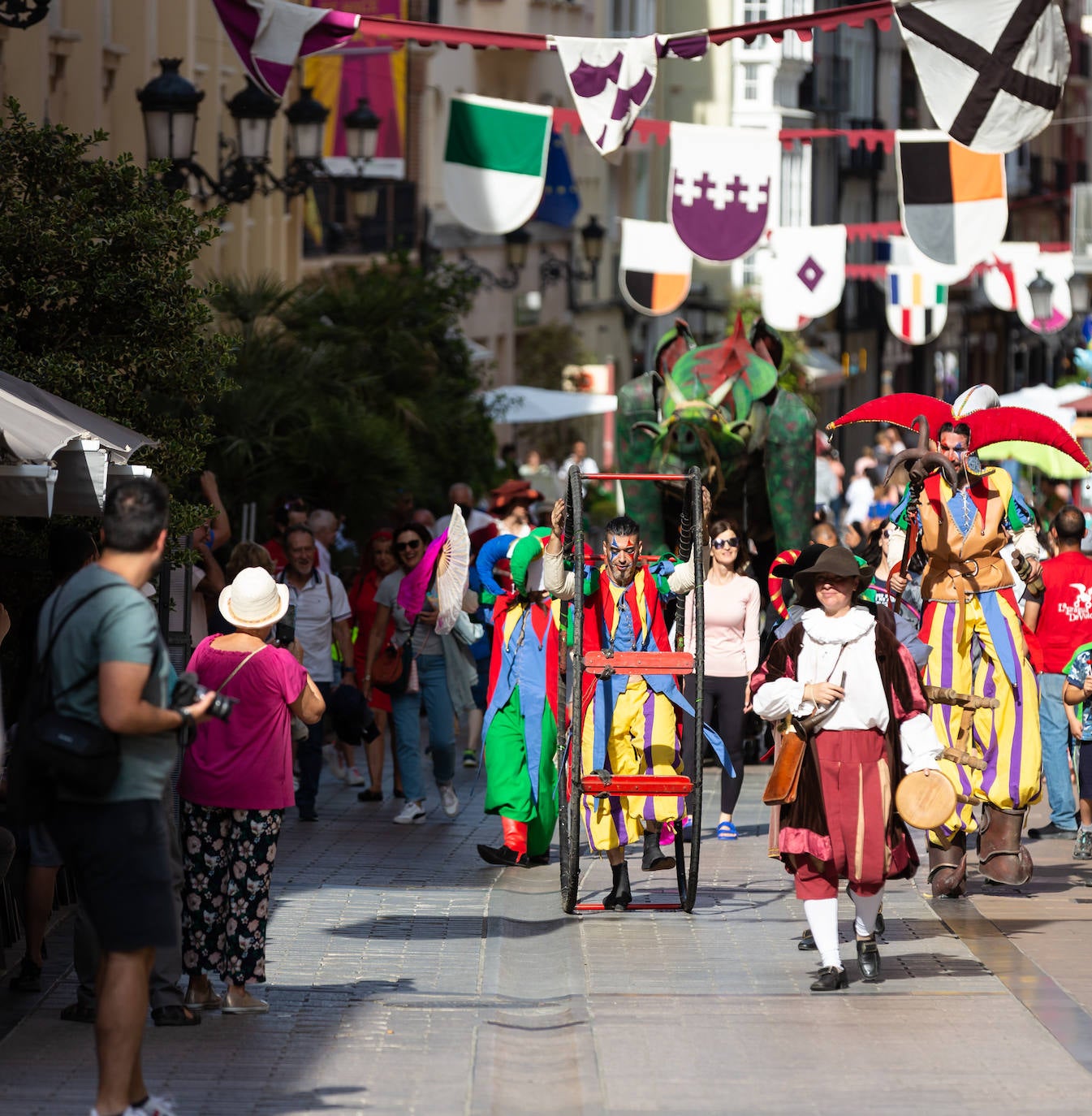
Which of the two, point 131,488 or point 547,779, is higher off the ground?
point 131,488

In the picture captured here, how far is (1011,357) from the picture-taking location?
86.4 m

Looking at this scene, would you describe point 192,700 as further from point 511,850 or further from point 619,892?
point 511,850

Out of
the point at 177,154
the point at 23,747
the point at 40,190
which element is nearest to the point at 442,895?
the point at 40,190

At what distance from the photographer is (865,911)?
941 centimetres

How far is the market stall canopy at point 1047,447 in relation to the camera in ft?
74.1

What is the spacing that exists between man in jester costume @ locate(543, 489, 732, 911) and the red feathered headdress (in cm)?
134

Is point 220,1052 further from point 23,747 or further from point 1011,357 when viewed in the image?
point 1011,357

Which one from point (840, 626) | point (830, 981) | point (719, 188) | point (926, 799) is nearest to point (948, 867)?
point (830, 981)

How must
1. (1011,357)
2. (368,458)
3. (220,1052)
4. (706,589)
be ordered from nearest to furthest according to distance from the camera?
(220,1052)
(706,589)
(368,458)
(1011,357)

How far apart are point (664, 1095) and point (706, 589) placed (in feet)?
22.3

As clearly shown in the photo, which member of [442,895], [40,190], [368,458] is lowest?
[442,895]

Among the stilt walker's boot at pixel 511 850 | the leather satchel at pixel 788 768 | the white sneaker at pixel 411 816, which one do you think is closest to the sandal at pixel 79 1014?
the leather satchel at pixel 788 768

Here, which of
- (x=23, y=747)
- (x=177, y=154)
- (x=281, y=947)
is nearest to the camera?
(x=23, y=747)

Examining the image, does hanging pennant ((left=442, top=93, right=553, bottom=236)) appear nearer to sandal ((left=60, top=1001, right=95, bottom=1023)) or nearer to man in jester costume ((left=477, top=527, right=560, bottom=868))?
man in jester costume ((left=477, top=527, right=560, bottom=868))
